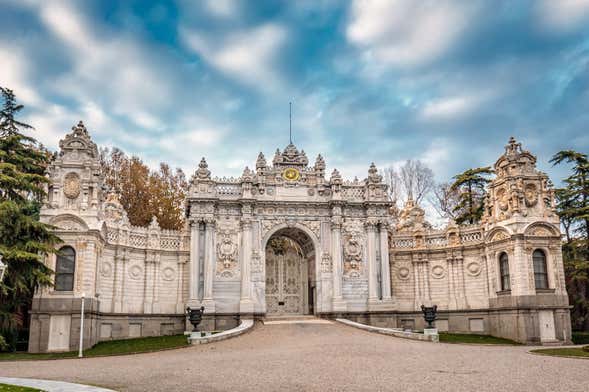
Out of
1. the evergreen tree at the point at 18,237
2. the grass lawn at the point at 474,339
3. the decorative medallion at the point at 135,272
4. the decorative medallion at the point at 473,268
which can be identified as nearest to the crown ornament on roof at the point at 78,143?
the evergreen tree at the point at 18,237

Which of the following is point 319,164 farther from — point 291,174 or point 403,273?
point 403,273

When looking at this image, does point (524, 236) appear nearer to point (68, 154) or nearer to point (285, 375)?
point (285, 375)

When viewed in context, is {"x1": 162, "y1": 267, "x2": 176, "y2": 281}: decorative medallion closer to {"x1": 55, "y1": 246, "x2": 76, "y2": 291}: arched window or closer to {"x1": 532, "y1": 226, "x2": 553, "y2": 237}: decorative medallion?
{"x1": 55, "y1": 246, "x2": 76, "y2": 291}: arched window

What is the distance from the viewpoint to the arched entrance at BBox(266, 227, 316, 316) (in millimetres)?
36625

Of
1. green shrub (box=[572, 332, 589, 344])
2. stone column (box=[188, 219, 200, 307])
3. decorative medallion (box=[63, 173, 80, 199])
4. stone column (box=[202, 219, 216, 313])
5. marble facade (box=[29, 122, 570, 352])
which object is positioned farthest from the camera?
stone column (box=[188, 219, 200, 307])

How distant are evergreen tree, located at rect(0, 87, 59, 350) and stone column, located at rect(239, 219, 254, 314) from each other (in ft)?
35.1

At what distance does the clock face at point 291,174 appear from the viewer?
35.5m

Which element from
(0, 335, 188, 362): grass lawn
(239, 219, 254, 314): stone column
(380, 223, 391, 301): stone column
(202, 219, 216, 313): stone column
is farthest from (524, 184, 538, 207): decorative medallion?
(0, 335, 188, 362): grass lawn

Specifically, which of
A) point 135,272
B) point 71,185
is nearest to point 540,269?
point 135,272

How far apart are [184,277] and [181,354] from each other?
1279 centimetres

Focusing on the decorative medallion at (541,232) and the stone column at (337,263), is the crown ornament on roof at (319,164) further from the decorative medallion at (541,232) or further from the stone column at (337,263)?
the decorative medallion at (541,232)

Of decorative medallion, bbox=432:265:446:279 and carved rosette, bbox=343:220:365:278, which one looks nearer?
carved rosette, bbox=343:220:365:278

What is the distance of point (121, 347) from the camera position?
2681 centimetres

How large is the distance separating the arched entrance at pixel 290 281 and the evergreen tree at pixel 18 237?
46.8 ft
